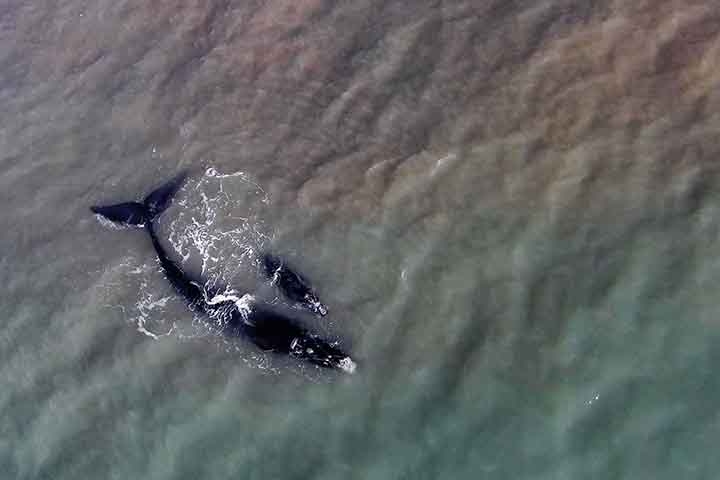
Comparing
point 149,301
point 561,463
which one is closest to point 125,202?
point 149,301

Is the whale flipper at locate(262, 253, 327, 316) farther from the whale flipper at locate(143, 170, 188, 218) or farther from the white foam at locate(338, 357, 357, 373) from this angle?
the whale flipper at locate(143, 170, 188, 218)

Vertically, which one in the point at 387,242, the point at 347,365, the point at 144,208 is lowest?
the point at 347,365

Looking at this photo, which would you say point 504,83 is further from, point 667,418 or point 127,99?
point 127,99

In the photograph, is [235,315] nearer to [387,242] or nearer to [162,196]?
[387,242]

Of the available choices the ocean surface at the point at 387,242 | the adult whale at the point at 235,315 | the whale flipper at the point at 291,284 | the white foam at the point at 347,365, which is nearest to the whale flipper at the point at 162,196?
the adult whale at the point at 235,315

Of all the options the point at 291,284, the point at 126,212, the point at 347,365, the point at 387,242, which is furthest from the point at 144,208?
the point at 347,365

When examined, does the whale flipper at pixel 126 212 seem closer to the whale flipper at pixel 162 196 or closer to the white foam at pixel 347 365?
the whale flipper at pixel 162 196
